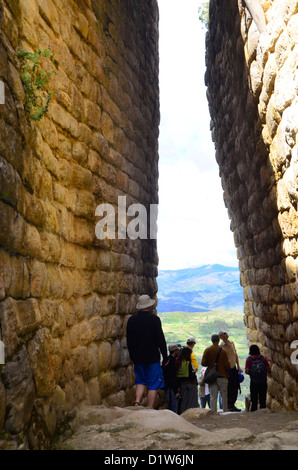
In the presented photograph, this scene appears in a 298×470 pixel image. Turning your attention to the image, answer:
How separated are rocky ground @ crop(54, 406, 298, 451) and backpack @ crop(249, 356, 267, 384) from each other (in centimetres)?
188

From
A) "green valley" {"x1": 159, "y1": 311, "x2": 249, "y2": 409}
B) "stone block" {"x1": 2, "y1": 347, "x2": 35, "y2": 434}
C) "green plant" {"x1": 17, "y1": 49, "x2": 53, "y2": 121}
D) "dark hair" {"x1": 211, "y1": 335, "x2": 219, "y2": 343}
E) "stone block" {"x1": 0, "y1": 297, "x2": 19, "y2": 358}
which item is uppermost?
"green plant" {"x1": 17, "y1": 49, "x2": 53, "y2": 121}

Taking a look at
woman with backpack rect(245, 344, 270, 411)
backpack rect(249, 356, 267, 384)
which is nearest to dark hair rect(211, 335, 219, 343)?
woman with backpack rect(245, 344, 270, 411)

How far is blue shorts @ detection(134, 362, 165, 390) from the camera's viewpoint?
493 cm

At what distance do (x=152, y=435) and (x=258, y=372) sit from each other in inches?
125

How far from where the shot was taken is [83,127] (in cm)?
419

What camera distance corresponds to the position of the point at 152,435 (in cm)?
289

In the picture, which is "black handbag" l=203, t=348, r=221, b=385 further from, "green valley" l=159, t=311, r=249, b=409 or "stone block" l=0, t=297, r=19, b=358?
"green valley" l=159, t=311, r=249, b=409

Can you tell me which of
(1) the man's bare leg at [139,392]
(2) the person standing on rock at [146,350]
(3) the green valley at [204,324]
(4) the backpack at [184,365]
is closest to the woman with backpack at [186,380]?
(4) the backpack at [184,365]

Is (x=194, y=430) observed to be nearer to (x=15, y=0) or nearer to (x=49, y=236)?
(x=49, y=236)

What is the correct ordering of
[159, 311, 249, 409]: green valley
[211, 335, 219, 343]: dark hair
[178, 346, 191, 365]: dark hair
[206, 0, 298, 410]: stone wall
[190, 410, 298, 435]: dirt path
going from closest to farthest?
1. [206, 0, 298, 410]: stone wall
2. [190, 410, 298, 435]: dirt path
3. [178, 346, 191, 365]: dark hair
4. [211, 335, 219, 343]: dark hair
5. [159, 311, 249, 409]: green valley

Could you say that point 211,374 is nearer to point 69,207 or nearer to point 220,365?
point 220,365

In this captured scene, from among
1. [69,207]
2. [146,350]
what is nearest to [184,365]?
[146,350]

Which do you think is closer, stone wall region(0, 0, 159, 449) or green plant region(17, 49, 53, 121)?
stone wall region(0, 0, 159, 449)
